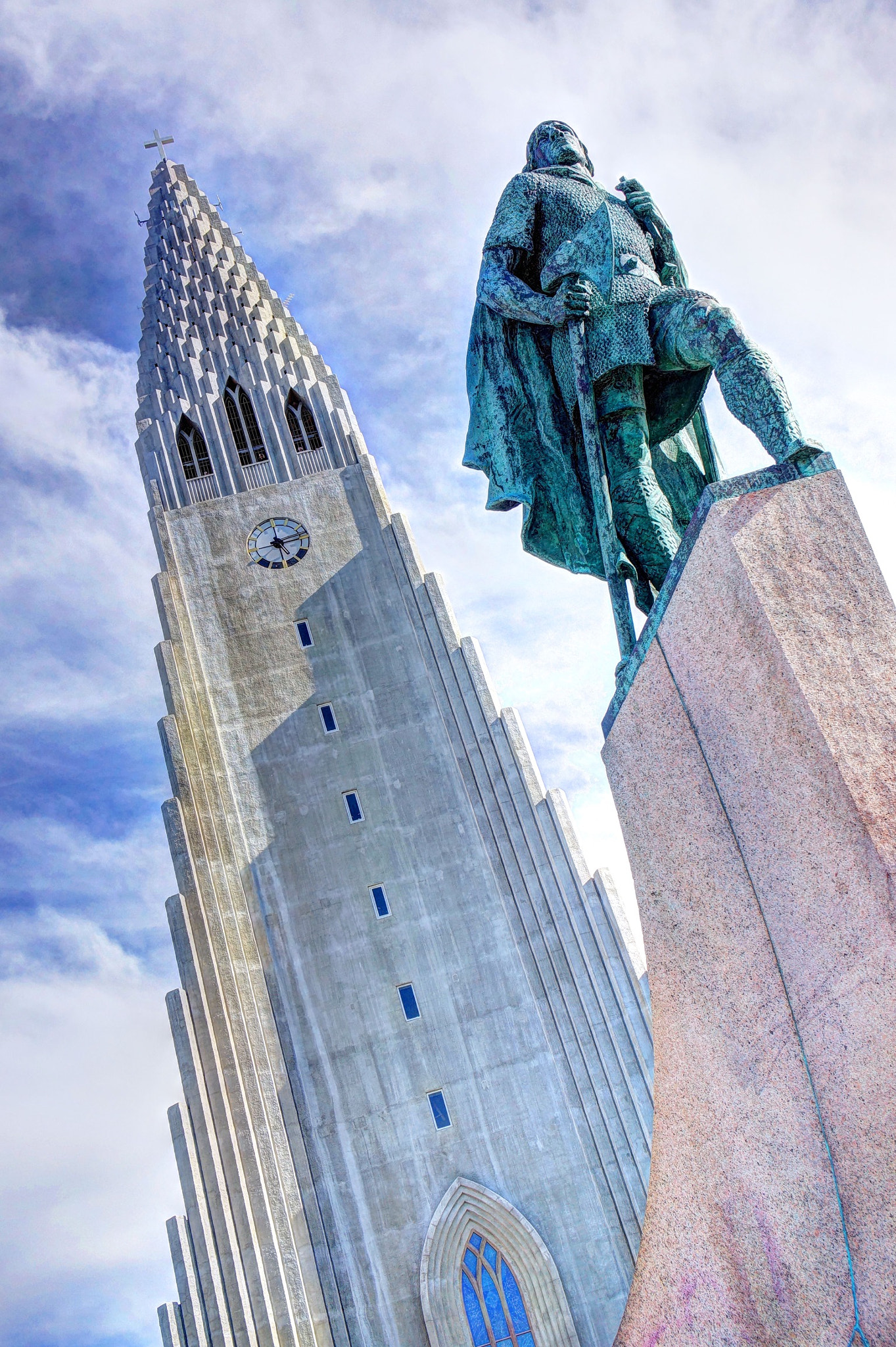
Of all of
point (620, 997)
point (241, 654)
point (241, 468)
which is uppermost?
point (241, 468)

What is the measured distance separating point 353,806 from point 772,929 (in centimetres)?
2085

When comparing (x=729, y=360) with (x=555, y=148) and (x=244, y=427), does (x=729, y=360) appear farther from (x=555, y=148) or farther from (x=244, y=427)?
(x=244, y=427)

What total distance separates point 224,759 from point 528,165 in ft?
66.1

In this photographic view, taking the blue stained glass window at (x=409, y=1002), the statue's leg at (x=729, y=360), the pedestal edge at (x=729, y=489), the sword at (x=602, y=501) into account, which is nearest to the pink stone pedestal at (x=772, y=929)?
the pedestal edge at (x=729, y=489)

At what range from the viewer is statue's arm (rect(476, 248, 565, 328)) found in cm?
432

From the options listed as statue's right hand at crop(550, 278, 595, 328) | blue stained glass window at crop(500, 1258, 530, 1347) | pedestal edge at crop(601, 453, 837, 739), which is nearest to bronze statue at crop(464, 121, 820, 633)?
statue's right hand at crop(550, 278, 595, 328)

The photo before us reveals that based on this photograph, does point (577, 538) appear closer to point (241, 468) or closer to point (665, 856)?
point (665, 856)

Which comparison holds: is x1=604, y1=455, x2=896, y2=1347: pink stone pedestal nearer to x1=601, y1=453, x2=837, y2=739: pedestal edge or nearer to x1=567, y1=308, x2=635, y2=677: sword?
x1=601, y1=453, x2=837, y2=739: pedestal edge

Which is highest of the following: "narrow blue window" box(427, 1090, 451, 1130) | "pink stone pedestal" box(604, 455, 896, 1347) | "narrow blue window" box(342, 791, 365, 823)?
"narrow blue window" box(342, 791, 365, 823)

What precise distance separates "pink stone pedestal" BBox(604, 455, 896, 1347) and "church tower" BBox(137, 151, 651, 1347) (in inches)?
695

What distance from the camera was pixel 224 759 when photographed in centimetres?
2417

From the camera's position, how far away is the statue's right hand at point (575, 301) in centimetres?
423

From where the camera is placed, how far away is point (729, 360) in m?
3.71

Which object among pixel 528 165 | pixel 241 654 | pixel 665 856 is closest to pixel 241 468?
pixel 241 654
